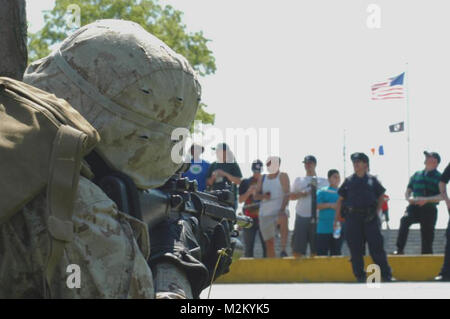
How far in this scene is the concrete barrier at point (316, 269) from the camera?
1425 cm

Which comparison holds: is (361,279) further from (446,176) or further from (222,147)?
(222,147)

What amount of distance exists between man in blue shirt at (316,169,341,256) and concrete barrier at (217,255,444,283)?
1.31ft

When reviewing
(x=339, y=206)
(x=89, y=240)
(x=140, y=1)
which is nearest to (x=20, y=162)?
(x=89, y=240)

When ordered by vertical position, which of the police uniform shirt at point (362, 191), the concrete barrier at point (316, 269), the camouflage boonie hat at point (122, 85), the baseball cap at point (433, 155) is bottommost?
the concrete barrier at point (316, 269)

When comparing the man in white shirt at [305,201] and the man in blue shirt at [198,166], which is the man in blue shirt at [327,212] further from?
the man in blue shirt at [198,166]

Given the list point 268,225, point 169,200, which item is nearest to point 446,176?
point 268,225

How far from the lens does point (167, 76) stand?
2.54m

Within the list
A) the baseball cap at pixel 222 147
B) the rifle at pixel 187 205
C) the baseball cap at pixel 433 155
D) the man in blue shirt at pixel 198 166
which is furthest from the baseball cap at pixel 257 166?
the rifle at pixel 187 205

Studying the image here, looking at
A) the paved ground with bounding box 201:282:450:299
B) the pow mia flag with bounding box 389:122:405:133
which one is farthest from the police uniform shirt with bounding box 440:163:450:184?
the pow mia flag with bounding box 389:122:405:133

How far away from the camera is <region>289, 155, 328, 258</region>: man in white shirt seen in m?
13.7

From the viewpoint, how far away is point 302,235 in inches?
560

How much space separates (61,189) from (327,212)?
12286 mm

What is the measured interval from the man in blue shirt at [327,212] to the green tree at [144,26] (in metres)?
12.3

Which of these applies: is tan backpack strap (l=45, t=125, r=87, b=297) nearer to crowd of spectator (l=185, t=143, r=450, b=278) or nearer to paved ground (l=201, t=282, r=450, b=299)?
paved ground (l=201, t=282, r=450, b=299)
